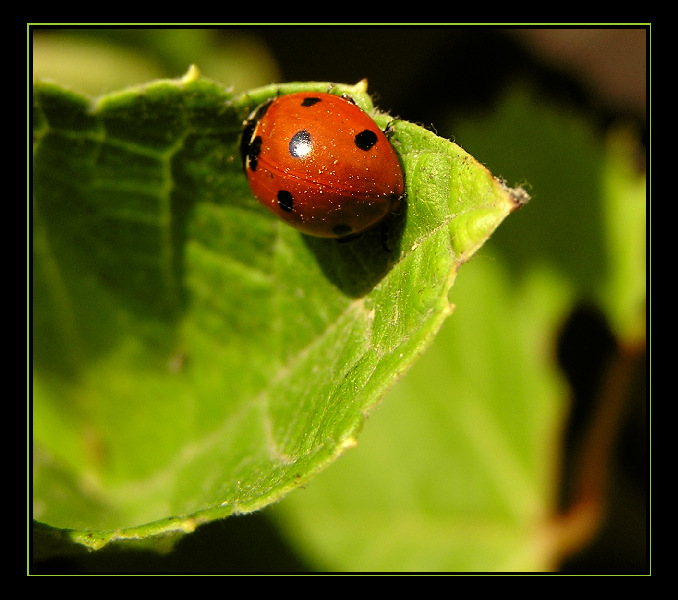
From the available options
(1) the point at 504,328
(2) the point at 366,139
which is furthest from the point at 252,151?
(1) the point at 504,328

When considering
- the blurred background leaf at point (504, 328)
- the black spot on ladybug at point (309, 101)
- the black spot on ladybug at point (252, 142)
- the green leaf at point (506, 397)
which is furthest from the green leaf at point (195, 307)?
the green leaf at point (506, 397)

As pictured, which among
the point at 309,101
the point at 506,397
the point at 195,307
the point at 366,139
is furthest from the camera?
the point at 506,397

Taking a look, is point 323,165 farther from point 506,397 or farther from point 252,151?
point 506,397

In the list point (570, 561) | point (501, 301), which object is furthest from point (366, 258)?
point (570, 561)

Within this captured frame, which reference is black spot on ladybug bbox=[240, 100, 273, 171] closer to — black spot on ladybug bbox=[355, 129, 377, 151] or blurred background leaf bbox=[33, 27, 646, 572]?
black spot on ladybug bbox=[355, 129, 377, 151]

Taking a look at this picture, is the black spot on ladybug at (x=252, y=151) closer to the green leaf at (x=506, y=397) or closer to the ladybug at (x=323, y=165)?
the ladybug at (x=323, y=165)

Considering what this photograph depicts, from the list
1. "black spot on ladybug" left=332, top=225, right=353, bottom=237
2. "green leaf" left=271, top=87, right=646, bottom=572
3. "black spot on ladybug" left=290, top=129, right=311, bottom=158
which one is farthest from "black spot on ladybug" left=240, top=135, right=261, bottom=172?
"green leaf" left=271, top=87, right=646, bottom=572

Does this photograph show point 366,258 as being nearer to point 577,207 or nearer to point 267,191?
point 267,191
